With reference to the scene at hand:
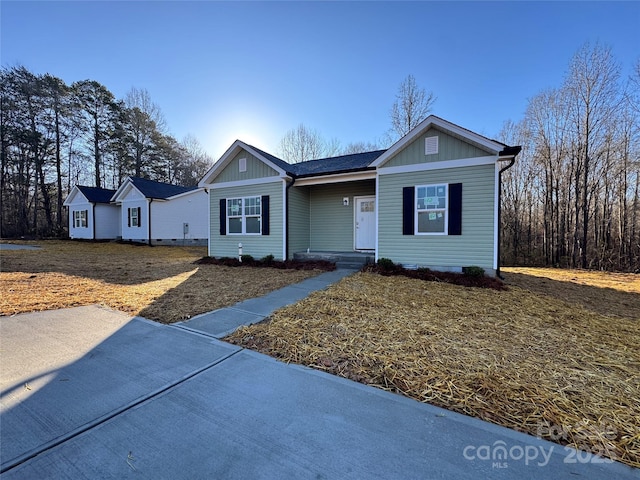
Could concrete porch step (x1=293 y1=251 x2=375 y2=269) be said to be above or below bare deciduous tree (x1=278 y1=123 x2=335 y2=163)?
below

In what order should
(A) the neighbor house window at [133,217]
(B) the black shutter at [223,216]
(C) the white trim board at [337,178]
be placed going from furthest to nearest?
(A) the neighbor house window at [133,217], (B) the black shutter at [223,216], (C) the white trim board at [337,178]

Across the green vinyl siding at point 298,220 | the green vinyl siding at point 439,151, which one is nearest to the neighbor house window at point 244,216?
the green vinyl siding at point 298,220

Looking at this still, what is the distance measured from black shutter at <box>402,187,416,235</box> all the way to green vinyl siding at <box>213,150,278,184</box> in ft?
15.2

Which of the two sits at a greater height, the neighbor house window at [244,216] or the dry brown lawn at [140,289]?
the neighbor house window at [244,216]

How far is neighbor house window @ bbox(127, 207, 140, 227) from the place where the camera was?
1888cm

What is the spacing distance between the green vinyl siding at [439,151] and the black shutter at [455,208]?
83cm

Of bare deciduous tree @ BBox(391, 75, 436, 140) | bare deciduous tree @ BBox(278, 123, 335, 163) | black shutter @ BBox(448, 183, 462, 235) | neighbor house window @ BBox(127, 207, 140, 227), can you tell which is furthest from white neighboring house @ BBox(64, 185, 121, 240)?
black shutter @ BBox(448, 183, 462, 235)

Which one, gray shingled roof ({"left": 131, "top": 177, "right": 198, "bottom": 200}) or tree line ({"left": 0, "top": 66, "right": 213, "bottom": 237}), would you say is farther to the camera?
tree line ({"left": 0, "top": 66, "right": 213, "bottom": 237})

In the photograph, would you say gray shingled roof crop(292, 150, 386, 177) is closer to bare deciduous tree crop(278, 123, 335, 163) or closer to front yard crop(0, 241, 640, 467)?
front yard crop(0, 241, 640, 467)

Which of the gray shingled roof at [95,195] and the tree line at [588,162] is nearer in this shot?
the tree line at [588,162]

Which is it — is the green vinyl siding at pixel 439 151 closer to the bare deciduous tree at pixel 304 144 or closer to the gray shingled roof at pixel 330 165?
the gray shingled roof at pixel 330 165

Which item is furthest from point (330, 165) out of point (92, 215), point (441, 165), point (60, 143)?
point (60, 143)

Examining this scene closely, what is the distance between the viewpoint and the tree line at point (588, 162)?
1288 centimetres

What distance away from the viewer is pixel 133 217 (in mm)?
19141
